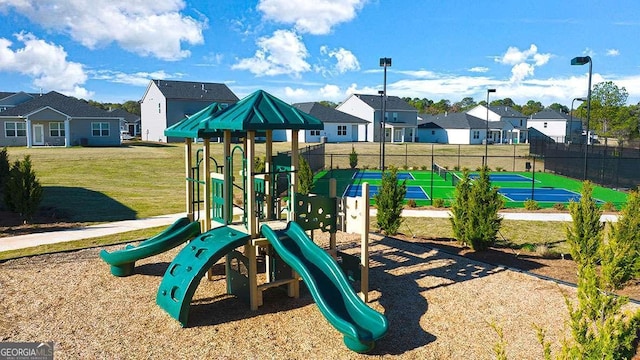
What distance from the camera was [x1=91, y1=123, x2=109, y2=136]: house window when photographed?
41697 mm

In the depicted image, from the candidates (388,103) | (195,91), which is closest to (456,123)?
(388,103)

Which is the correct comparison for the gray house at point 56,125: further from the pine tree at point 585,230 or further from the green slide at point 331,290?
the pine tree at point 585,230

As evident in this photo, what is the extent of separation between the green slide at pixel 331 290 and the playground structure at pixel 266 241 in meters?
0.01

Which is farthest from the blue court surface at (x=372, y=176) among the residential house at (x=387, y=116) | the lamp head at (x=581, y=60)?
the residential house at (x=387, y=116)

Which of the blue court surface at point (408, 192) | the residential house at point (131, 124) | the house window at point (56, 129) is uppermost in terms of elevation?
the residential house at point (131, 124)

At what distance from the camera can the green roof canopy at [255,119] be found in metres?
6.91

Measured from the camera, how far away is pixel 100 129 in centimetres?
4197

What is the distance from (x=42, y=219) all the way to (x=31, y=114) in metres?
29.9

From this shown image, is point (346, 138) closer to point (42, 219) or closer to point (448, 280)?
point (42, 219)

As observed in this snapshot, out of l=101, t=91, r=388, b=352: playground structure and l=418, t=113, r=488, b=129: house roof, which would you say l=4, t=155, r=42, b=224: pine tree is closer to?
l=101, t=91, r=388, b=352: playground structure

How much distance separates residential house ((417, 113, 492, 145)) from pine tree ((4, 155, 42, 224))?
58.5 metres

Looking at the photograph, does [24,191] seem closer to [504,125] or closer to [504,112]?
[504,125]

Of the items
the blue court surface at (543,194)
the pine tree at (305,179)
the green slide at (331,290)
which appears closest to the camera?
the green slide at (331,290)

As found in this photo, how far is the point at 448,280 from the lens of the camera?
8.59 m
